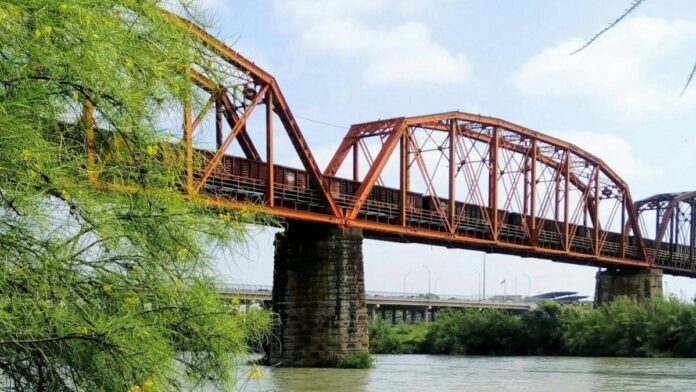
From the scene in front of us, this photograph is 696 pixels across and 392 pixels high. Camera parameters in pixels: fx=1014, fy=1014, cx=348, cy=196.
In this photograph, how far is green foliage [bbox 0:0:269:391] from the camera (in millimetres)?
8945

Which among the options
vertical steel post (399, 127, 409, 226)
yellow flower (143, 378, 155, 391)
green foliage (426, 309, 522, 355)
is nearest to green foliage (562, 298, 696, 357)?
green foliage (426, 309, 522, 355)

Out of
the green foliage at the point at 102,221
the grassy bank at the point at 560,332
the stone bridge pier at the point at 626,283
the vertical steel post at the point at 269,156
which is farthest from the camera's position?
the stone bridge pier at the point at 626,283

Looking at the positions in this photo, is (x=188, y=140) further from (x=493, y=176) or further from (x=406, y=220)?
(x=493, y=176)

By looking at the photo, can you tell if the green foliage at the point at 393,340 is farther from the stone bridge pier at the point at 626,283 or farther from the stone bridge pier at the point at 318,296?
the stone bridge pier at the point at 318,296

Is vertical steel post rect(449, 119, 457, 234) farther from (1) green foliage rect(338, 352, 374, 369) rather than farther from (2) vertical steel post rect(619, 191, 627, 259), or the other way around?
(2) vertical steel post rect(619, 191, 627, 259)

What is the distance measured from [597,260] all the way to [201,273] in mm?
73961

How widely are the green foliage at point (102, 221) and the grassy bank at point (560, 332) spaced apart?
59236 millimetres

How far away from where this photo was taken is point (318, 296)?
4881cm

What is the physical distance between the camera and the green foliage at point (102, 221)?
8945 mm

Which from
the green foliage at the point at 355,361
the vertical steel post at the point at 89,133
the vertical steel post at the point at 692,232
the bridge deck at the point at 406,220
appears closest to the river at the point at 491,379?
the green foliage at the point at 355,361

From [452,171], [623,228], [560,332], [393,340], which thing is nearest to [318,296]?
[452,171]

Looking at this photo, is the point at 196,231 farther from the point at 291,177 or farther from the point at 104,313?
the point at 291,177

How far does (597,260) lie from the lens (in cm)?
→ 8156

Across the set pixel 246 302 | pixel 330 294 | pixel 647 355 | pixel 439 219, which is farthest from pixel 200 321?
pixel 647 355
